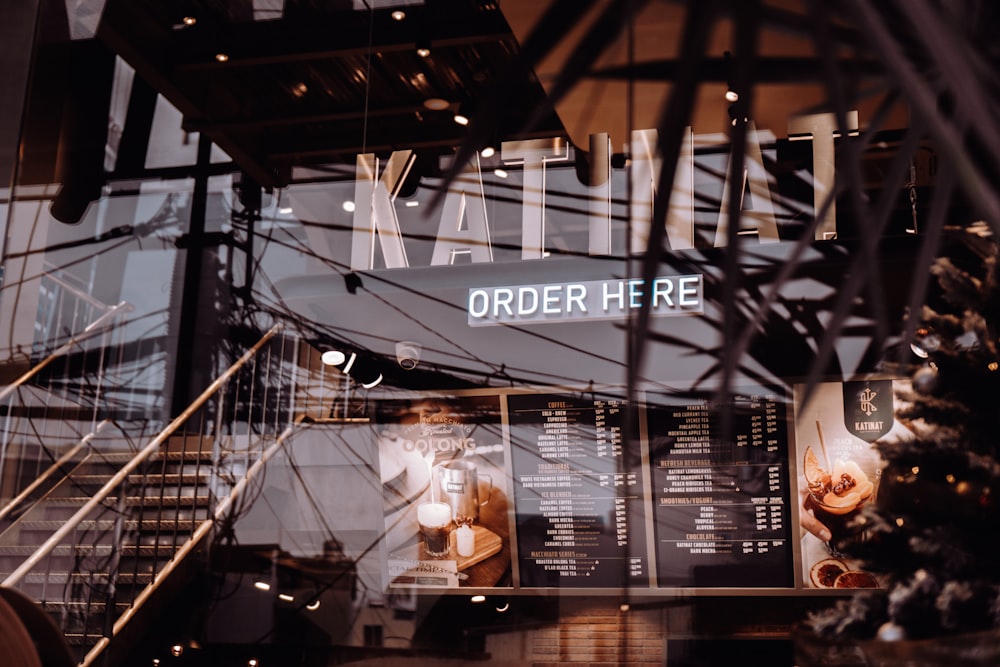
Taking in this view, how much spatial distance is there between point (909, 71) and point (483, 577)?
4.92 meters

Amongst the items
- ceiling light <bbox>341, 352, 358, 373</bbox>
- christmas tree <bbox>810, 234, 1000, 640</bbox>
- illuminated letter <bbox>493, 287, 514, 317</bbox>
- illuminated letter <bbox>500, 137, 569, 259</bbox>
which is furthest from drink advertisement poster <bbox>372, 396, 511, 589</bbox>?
christmas tree <bbox>810, 234, 1000, 640</bbox>

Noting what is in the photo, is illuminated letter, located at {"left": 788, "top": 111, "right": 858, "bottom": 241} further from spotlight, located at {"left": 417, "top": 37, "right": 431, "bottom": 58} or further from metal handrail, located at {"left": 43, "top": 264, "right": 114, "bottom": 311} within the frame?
→ metal handrail, located at {"left": 43, "top": 264, "right": 114, "bottom": 311}

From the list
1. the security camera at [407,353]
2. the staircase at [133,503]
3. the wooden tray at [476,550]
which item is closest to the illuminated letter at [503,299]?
the security camera at [407,353]

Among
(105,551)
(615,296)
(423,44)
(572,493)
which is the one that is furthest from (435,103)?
(105,551)

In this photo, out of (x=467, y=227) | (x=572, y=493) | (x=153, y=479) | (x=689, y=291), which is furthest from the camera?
(x=153, y=479)

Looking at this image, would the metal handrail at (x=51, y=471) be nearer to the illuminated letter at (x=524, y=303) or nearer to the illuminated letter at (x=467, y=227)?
the illuminated letter at (x=467, y=227)

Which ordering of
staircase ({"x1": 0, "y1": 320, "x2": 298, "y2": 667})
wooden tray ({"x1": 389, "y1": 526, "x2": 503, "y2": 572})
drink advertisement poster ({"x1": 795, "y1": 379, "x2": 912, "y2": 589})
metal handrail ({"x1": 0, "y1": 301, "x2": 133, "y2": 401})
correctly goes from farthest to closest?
wooden tray ({"x1": 389, "y1": 526, "x2": 503, "y2": 572}) → staircase ({"x1": 0, "y1": 320, "x2": 298, "y2": 667}) → drink advertisement poster ({"x1": 795, "y1": 379, "x2": 912, "y2": 589}) → metal handrail ({"x1": 0, "y1": 301, "x2": 133, "y2": 401})

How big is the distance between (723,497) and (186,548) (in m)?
3.03

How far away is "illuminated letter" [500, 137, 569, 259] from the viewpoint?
502 cm

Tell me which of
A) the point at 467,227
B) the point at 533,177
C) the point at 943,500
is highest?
the point at 533,177

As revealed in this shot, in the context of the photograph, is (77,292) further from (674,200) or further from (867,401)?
(867,401)

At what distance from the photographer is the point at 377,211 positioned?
5.39 m

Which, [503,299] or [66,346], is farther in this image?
[66,346]

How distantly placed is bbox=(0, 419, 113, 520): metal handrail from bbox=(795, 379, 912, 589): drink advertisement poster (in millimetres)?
3662
